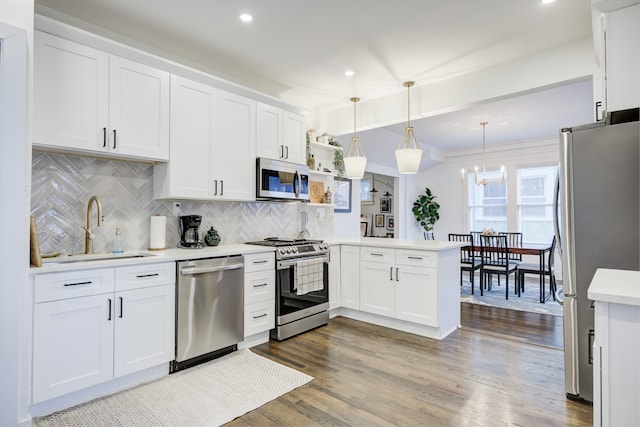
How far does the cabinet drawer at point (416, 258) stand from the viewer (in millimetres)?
3393

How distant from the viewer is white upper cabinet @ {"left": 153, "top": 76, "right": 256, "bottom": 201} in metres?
2.97

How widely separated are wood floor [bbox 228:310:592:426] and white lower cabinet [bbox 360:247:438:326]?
0.85 feet

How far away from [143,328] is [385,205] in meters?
7.56

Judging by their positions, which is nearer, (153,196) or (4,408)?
(4,408)

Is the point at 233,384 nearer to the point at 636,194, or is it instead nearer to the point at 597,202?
the point at 597,202

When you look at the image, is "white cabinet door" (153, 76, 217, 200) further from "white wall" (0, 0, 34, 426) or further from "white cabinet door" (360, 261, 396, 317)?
"white cabinet door" (360, 261, 396, 317)

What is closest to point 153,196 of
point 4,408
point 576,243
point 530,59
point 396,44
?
point 4,408

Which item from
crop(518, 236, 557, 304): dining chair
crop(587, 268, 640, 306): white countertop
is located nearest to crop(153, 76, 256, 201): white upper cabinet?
crop(587, 268, 640, 306): white countertop

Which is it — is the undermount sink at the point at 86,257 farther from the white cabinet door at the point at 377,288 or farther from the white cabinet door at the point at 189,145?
Result: the white cabinet door at the point at 377,288

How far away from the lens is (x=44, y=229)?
2508 mm

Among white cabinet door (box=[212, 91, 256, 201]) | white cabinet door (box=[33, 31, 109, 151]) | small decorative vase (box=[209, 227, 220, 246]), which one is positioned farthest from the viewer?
small decorative vase (box=[209, 227, 220, 246])

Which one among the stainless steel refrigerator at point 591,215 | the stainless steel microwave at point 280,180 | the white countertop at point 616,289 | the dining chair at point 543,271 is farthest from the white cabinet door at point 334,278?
the dining chair at point 543,271

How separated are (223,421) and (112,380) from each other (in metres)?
0.90

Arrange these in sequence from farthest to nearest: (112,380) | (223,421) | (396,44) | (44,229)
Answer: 1. (396,44)
2. (44,229)
3. (112,380)
4. (223,421)
